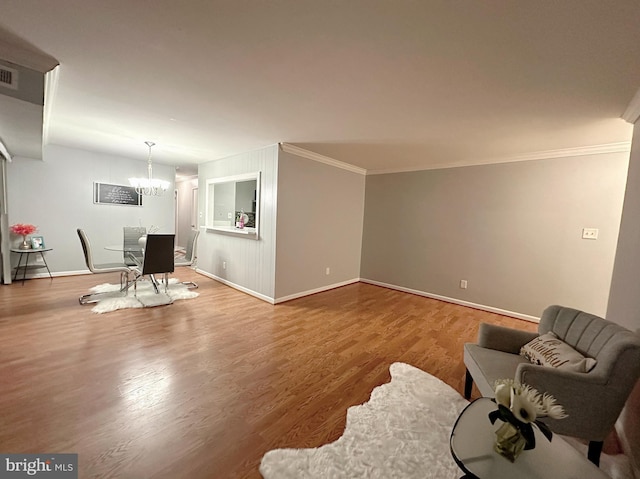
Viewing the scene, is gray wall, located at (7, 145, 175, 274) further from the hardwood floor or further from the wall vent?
the wall vent

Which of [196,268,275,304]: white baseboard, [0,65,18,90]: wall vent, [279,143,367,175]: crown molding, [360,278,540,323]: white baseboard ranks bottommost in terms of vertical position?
[196,268,275,304]: white baseboard

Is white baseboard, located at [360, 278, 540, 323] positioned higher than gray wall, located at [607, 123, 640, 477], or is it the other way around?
gray wall, located at [607, 123, 640, 477]

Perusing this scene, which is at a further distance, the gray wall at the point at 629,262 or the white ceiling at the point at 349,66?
the gray wall at the point at 629,262

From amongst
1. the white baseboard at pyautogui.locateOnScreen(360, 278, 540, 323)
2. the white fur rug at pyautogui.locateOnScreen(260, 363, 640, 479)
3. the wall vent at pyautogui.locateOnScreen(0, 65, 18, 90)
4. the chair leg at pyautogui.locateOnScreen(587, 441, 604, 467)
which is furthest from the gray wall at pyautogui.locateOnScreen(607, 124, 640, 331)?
the wall vent at pyautogui.locateOnScreen(0, 65, 18, 90)

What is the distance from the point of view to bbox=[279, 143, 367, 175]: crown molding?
3.83m

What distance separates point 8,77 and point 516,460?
12.4 ft

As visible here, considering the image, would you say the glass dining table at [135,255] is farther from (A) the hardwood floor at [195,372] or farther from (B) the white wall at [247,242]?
(B) the white wall at [247,242]

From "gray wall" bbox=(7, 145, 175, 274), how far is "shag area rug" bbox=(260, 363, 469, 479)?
5.72 m

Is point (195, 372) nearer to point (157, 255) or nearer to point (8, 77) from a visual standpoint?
point (157, 255)

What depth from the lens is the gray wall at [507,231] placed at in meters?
3.29

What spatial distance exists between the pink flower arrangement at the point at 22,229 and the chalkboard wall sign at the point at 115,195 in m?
1.02

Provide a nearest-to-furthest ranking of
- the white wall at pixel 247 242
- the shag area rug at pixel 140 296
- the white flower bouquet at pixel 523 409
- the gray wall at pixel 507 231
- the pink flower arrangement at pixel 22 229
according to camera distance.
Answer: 1. the white flower bouquet at pixel 523 409
2. the gray wall at pixel 507 231
3. the shag area rug at pixel 140 296
4. the white wall at pixel 247 242
5. the pink flower arrangement at pixel 22 229

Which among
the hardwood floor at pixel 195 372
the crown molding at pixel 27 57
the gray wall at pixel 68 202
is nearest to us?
the hardwood floor at pixel 195 372


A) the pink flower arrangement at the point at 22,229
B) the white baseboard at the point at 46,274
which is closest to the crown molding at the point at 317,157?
the pink flower arrangement at the point at 22,229
